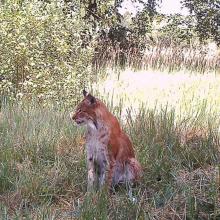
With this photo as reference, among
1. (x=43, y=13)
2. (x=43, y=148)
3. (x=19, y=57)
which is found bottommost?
(x=43, y=148)

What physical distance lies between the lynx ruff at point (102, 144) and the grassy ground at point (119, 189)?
166 mm

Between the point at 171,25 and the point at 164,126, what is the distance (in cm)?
1315

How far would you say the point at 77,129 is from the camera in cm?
550

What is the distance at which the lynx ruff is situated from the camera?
387 cm

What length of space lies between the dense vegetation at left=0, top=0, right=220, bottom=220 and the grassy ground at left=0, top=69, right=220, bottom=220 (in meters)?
0.01

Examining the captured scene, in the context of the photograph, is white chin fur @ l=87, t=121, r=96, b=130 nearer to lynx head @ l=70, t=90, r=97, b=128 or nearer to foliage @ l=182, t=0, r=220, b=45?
lynx head @ l=70, t=90, r=97, b=128

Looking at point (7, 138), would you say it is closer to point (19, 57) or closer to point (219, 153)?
point (219, 153)

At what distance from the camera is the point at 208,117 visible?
557 centimetres

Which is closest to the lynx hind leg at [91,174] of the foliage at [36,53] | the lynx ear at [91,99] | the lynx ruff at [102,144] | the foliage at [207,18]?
the lynx ruff at [102,144]

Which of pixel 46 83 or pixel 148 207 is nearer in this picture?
pixel 148 207

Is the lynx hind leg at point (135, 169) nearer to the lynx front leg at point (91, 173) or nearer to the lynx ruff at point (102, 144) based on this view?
the lynx ruff at point (102, 144)

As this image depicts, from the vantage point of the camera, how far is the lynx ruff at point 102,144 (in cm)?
387

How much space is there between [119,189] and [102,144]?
472 millimetres

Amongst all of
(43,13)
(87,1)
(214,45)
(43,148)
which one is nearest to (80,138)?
(43,148)
